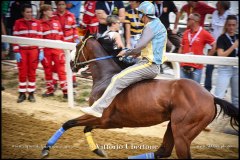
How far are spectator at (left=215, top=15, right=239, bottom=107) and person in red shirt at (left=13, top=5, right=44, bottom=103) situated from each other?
405 cm

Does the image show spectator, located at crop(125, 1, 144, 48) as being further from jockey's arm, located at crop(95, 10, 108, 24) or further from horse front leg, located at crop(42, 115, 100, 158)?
horse front leg, located at crop(42, 115, 100, 158)

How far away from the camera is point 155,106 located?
17.8 ft

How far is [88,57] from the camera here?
6285 mm

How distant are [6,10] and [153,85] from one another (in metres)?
7.59

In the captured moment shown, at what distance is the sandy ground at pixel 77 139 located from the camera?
6172 millimetres

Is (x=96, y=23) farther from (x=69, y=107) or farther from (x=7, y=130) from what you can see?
(x=7, y=130)

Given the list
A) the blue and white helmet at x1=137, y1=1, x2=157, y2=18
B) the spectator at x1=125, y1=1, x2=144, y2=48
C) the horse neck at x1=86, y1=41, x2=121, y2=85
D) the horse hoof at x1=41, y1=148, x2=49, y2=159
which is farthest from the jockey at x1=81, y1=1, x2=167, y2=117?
the spectator at x1=125, y1=1, x2=144, y2=48

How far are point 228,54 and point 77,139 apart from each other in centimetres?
319

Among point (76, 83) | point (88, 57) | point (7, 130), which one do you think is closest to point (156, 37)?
point (88, 57)

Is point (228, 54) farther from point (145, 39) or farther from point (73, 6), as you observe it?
point (73, 6)

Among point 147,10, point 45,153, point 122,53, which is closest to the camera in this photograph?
point 147,10

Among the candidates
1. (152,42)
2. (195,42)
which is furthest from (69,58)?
(152,42)

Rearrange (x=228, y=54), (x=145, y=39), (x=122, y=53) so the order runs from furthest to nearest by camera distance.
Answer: (x=228, y=54)
(x=122, y=53)
(x=145, y=39)

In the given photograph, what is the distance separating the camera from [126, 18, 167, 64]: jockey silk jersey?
5.40 meters
